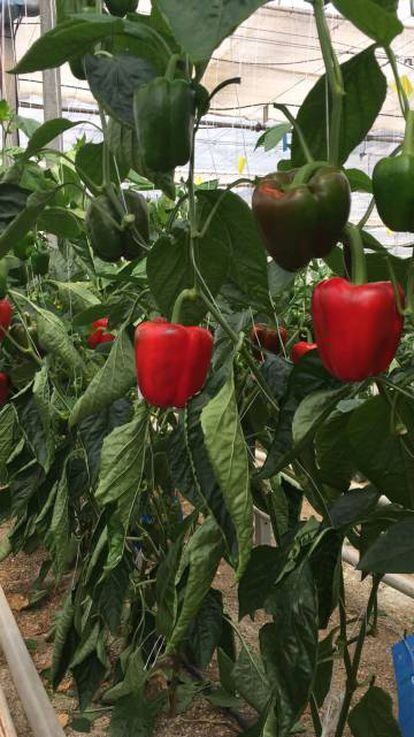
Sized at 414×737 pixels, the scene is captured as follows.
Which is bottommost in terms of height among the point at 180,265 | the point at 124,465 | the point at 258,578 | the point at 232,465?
the point at 258,578

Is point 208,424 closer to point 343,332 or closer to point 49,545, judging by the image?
point 343,332

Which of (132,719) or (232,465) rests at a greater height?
(232,465)

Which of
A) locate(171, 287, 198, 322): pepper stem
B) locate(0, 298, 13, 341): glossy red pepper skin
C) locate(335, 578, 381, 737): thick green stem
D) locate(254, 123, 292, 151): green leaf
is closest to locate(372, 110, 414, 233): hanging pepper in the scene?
locate(171, 287, 198, 322): pepper stem

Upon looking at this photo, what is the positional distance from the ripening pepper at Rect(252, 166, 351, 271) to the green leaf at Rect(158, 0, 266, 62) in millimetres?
119

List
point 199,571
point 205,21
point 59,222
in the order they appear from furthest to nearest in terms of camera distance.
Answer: point 59,222 < point 199,571 < point 205,21

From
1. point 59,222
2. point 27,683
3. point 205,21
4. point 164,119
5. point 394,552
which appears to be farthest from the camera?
point 27,683

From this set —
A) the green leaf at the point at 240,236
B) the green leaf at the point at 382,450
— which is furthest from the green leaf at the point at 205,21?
the green leaf at the point at 382,450

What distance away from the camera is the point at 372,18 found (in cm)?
50

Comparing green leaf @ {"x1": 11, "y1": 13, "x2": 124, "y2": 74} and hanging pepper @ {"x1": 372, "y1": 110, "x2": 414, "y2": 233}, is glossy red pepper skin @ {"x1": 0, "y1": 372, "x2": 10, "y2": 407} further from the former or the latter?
hanging pepper @ {"x1": 372, "y1": 110, "x2": 414, "y2": 233}

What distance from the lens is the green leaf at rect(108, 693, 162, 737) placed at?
1.41 metres

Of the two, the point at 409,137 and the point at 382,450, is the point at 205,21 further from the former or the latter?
the point at 382,450

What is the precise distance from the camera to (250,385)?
981 mm

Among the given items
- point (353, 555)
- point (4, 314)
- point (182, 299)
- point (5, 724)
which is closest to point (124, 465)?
point (182, 299)

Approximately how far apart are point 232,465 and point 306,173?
0.22 meters
